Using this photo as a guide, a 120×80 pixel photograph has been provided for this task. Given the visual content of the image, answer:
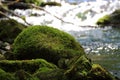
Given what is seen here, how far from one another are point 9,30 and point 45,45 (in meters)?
5.85

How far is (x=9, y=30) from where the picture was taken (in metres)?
15.3

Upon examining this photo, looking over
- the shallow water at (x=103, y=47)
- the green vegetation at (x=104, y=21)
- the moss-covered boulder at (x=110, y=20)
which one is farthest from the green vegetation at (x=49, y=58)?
the green vegetation at (x=104, y=21)

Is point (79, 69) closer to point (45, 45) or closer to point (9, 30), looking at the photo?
point (45, 45)

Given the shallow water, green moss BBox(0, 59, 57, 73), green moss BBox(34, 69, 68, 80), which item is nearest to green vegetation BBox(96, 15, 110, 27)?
the shallow water

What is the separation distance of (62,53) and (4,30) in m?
6.49

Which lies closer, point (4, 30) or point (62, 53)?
point (62, 53)

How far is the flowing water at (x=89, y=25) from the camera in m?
13.0

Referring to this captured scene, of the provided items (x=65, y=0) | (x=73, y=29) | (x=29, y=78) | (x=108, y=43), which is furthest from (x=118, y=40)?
(x=65, y=0)

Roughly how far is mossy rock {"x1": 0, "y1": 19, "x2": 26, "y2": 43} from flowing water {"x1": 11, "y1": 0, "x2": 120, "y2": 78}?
4.86 ft

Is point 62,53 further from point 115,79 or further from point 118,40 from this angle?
point 118,40

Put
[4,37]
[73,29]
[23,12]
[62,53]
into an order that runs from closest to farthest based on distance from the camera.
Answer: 1. [62,53]
2. [4,37]
3. [73,29]
4. [23,12]

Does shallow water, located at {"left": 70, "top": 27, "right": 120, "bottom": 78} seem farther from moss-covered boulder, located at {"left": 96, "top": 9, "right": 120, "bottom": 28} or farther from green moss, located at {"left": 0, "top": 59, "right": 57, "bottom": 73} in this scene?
green moss, located at {"left": 0, "top": 59, "right": 57, "bottom": 73}

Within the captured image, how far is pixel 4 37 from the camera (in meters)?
15.2

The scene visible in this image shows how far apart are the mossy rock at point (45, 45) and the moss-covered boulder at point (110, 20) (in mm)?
12557
